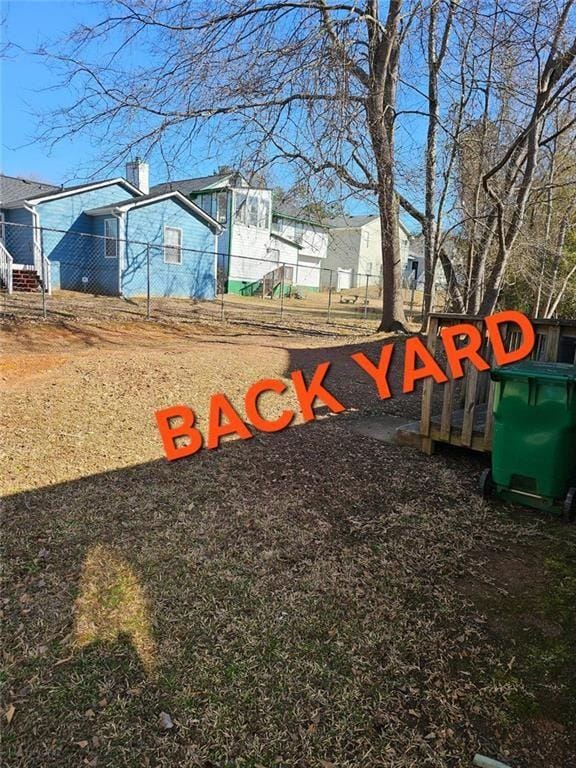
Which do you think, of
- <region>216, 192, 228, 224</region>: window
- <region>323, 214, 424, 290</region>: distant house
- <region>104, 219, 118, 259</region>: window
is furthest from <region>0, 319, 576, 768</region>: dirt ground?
<region>323, 214, 424, 290</region>: distant house

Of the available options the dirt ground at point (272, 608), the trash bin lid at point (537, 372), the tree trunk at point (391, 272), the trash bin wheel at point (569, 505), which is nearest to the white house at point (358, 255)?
the tree trunk at point (391, 272)

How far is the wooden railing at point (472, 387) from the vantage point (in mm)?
3893

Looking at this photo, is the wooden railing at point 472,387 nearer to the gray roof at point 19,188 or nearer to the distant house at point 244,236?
the distant house at point 244,236

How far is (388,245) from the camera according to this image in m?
12.6

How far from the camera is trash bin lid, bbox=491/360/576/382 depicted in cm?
315

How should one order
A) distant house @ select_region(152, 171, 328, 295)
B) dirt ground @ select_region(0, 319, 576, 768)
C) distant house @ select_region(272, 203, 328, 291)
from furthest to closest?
distant house @ select_region(272, 203, 328, 291)
distant house @ select_region(152, 171, 328, 295)
dirt ground @ select_region(0, 319, 576, 768)

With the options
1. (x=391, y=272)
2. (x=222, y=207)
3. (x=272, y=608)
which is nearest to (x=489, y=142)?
(x=391, y=272)

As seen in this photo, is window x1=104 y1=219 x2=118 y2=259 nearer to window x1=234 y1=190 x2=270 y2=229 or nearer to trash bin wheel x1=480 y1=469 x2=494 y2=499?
window x1=234 y1=190 x2=270 y2=229

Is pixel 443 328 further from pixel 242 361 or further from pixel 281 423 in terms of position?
pixel 242 361
